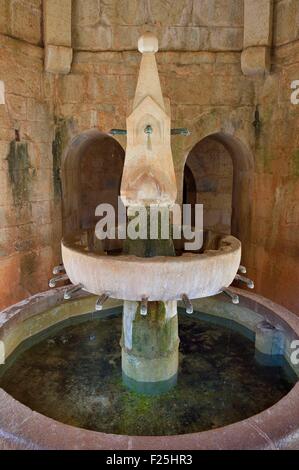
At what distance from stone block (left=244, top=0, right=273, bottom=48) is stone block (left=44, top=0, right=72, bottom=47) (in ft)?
8.18

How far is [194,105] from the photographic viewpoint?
18.9 ft

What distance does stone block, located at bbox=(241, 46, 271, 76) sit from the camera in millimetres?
5440

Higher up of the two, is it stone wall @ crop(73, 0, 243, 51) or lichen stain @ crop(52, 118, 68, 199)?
stone wall @ crop(73, 0, 243, 51)

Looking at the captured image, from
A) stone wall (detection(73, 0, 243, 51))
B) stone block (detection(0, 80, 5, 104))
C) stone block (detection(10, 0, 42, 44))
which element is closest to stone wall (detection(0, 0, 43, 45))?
stone block (detection(10, 0, 42, 44))

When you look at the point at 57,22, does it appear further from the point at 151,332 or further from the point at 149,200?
the point at 151,332

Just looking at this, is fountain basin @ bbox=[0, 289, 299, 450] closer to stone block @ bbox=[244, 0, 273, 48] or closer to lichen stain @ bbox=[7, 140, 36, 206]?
lichen stain @ bbox=[7, 140, 36, 206]

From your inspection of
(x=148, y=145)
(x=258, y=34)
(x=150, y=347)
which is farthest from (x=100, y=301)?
(x=258, y=34)

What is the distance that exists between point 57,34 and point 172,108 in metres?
1.89

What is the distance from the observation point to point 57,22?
547 centimetres

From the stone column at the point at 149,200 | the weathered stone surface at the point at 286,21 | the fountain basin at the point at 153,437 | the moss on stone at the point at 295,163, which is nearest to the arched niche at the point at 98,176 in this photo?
the weathered stone surface at the point at 286,21

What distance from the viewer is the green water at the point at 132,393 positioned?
2.88 meters

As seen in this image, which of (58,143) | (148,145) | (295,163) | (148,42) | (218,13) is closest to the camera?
(148,42)

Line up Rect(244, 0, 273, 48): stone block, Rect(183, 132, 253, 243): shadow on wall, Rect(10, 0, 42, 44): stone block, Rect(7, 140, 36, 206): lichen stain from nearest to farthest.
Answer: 1. Rect(10, 0, 42, 44): stone block
2. Rect(7, 140, 36, 206): lichen stain
3. Rect(244, 0, 273, 48): stone block
4. Rect(183, 132, 253, 243): shadow on wall

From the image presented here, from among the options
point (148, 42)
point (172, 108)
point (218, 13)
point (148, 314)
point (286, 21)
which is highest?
point (218, 13)
